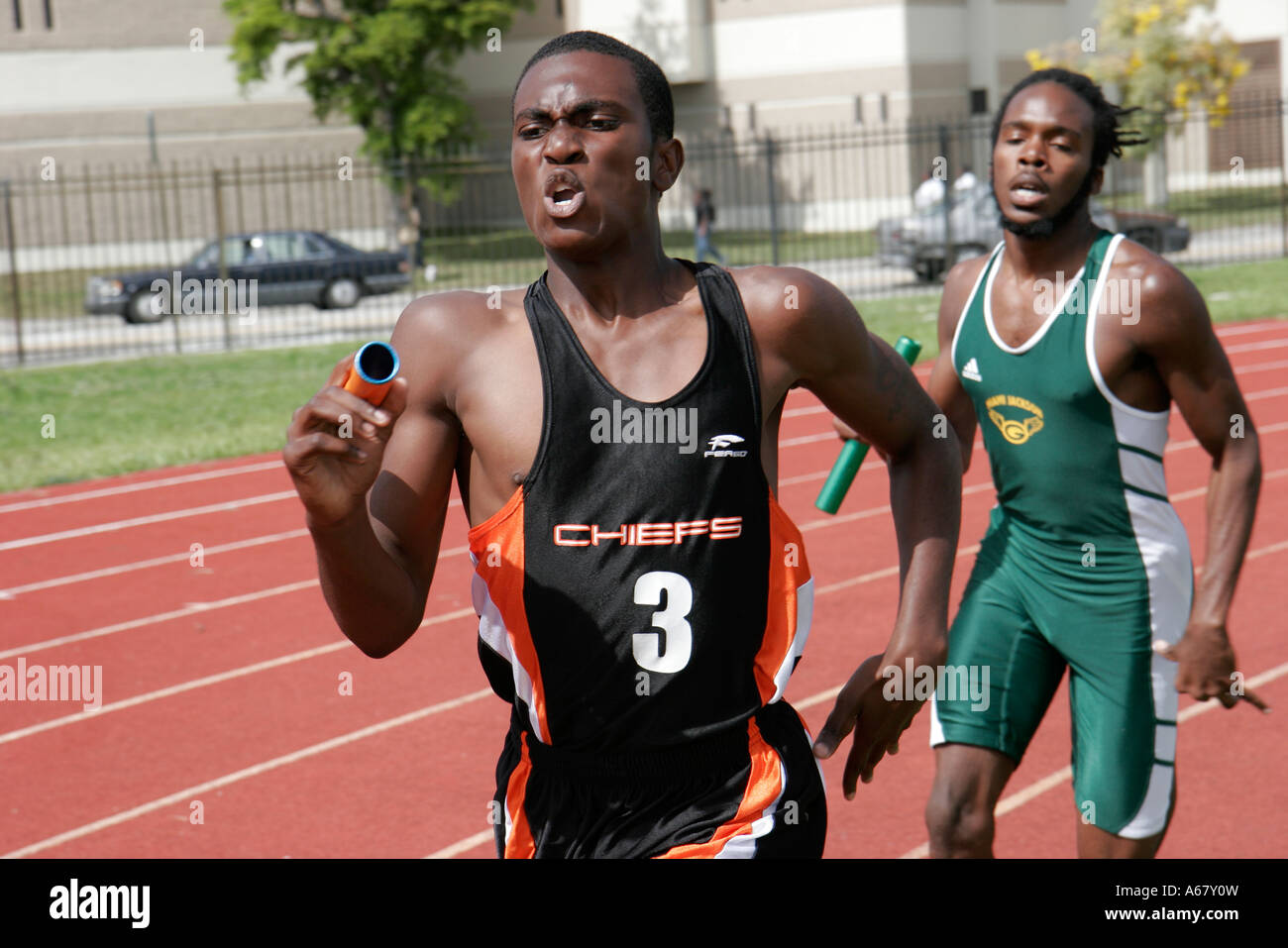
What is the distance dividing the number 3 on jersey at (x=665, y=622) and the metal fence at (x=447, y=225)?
Result: 11.5 meters

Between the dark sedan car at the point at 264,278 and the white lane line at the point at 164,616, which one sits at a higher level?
the dark sedan car at the point at 264,278

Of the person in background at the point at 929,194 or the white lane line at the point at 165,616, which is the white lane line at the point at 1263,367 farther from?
the person in background at the point at 929,194

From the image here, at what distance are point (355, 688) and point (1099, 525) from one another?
11.2 ft

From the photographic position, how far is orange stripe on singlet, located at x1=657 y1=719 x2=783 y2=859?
227cm

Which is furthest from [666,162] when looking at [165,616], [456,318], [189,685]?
[165,616]

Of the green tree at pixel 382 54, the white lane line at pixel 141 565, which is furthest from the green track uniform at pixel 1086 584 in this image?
the green tree at pixel 382 54

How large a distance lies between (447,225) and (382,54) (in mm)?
4084

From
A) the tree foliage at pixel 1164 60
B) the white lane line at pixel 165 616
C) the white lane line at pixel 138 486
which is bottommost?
the white lane line at pixel 165 616

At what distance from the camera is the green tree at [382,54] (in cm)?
3209

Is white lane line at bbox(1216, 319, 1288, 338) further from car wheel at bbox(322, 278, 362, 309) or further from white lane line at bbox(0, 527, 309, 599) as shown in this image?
car wheel at bbox(322, 278, 362, 309)

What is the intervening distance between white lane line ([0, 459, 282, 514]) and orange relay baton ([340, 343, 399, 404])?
852 cm

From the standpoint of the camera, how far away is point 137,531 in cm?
894

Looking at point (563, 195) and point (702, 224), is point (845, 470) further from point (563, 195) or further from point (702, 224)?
point (702, 224)
